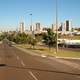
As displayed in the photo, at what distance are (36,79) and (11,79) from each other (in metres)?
1.36

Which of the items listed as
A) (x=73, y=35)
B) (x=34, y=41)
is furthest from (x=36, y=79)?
(x=73, y=35)

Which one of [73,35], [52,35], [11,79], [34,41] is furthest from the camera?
[73,35]

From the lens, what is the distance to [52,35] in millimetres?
64500

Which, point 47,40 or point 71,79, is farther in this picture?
point 47,40

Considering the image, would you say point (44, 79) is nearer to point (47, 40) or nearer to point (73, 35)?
point (47, 40)

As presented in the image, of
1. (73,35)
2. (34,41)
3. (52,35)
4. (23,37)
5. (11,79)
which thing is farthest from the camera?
(73,35)

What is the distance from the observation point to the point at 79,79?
1669 cm

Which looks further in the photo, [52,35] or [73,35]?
[73,35]

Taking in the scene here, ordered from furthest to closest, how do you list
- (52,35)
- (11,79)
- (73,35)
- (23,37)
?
(73,35) < (23,37) < (52,35) < (11,79)

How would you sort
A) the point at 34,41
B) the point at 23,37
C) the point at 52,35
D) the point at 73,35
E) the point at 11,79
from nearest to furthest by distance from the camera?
the point at 11,79 → the point at 52,35 → the point at 34,41 → the point at 23,37 → the point at 73,35

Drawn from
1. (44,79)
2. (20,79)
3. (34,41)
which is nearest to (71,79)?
(44,79)

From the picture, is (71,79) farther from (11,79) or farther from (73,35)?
(73,35)

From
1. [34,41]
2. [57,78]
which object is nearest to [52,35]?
[34,41]

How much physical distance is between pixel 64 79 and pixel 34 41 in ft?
201
